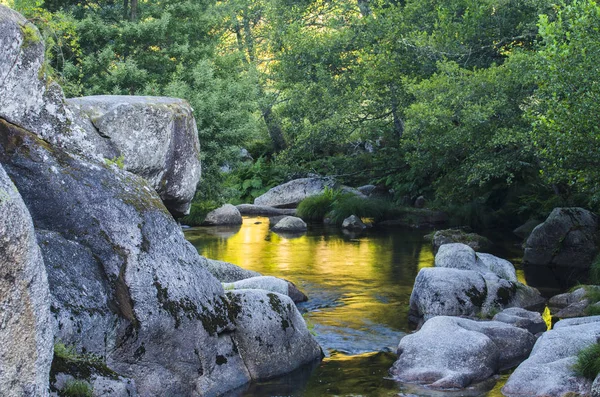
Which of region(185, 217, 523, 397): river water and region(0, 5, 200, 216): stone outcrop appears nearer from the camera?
region(0, 5, 200, 216): stone outcrop

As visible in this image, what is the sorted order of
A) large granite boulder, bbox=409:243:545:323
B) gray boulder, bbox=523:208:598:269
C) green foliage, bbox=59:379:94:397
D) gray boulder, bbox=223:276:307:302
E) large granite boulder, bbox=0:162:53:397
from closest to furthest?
large granite boulder, bbox=0:162:53:397, green foliage, bbox=59:379:94:397, gray boulder, bbox=223:276:307:302, large granite boulder, bbox=409:243:545:323, gray boulder, bbox=523:208:598:269

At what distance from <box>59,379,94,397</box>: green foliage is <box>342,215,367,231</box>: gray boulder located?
828 inches

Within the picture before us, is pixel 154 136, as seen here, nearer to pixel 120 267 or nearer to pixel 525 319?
pixel 120 267

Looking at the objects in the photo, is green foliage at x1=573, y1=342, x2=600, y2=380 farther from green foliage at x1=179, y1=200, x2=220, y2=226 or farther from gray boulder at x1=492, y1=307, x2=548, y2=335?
green foliage at x1=179, y1=200, x2=220, y2=226

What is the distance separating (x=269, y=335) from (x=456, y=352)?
8.63 ft

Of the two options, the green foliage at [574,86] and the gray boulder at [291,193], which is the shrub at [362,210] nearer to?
the gray boulder at [291,193]

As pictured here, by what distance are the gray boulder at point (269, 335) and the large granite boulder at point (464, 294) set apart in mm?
3391

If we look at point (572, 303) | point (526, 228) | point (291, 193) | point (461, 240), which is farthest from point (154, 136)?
point (291, 193)

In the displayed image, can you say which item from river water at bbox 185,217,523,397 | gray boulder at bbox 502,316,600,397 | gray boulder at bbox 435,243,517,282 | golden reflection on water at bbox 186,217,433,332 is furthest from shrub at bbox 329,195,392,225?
gray boulder at bbox 502,316,600,397

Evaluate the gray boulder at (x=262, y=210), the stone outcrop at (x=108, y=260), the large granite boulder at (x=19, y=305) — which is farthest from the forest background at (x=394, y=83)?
the large granite boulder at (x=19, y=305)

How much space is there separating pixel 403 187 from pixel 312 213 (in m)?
3.90

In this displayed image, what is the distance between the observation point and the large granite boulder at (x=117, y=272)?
8.38 metres

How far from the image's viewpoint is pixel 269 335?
408 inches

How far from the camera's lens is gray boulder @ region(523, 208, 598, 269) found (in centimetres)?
1980
